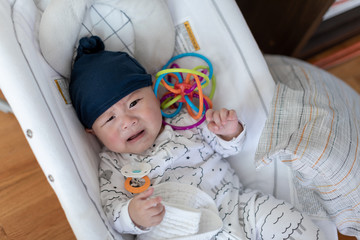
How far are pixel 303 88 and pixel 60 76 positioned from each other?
79 centimetres

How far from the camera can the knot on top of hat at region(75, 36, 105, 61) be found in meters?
0.89

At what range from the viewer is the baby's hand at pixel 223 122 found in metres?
0.82

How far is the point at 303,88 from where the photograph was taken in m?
1.08

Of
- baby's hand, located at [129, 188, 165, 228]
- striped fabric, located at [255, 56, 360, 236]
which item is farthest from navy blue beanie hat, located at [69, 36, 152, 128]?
striped fabric, located at [255, 56, 360, 236]

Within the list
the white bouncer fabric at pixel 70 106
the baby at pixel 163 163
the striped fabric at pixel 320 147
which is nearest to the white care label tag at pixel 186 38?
the white bouncer fabric at pixel 70 106

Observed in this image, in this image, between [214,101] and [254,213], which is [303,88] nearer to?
[214,101]

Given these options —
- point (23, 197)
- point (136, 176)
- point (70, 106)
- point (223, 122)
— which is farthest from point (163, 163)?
point (23, 197)

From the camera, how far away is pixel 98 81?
0.84 m

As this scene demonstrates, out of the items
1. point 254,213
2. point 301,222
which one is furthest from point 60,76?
point 301,222

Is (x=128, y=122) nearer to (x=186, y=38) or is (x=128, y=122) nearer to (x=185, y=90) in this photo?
(x=185, y=90)

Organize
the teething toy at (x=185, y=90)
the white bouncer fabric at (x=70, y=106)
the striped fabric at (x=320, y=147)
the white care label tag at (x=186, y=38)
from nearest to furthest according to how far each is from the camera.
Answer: the white bouncer fabric at (x=70, y=106) → the striped fabric at (x=320, y=147) → the teething toy at (x=185, y=90) → the white care label tag at (x=186, y=38)

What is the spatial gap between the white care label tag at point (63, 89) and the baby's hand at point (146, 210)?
359 mm

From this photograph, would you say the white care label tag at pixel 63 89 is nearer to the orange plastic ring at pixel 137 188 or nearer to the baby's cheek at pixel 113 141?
the baby's cheek at pixel 113 141

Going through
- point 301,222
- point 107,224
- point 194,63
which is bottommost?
point 301,222
